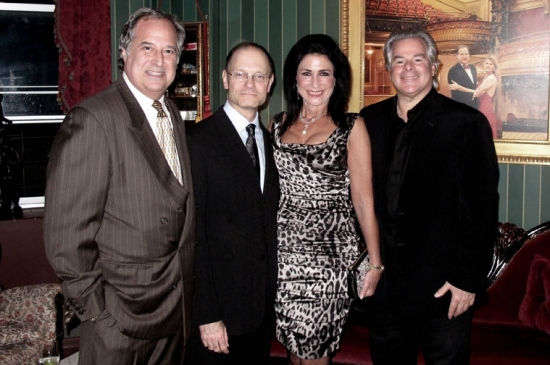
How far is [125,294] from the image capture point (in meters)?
1.64

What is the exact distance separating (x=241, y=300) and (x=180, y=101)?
2.50m

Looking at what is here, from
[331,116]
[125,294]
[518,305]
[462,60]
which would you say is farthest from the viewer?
[462,60]

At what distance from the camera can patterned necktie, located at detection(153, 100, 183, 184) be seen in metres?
1.78

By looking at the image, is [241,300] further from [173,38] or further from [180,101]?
[180,101]

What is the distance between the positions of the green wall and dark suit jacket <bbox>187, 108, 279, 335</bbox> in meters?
1.76

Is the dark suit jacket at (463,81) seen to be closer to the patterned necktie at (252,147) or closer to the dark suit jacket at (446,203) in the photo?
the dark suit jacket at (446,203)

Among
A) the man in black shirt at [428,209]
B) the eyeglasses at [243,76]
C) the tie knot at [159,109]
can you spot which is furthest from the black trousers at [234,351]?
the eyeglasses at [243,76]

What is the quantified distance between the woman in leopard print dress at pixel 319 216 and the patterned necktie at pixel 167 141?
495 mm

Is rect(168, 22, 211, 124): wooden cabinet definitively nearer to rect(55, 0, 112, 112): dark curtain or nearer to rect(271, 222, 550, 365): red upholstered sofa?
rect(55, 0, 112, 112): dark curtain

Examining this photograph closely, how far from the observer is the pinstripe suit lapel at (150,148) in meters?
1.68

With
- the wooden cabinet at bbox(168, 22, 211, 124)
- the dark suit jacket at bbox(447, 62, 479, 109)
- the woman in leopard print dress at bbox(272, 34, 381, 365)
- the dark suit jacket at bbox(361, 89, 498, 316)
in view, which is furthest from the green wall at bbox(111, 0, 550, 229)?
the woman in leopard print dress at bbox(272, 34, 381, 365)

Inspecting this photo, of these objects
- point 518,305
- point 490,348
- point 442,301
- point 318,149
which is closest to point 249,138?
point 318,149

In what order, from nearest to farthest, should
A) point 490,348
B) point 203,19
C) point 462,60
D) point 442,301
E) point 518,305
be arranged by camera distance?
point 442,301
point 490,348
point 518,305
point 462,60
point 203,19

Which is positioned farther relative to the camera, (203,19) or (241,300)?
(203,19)
